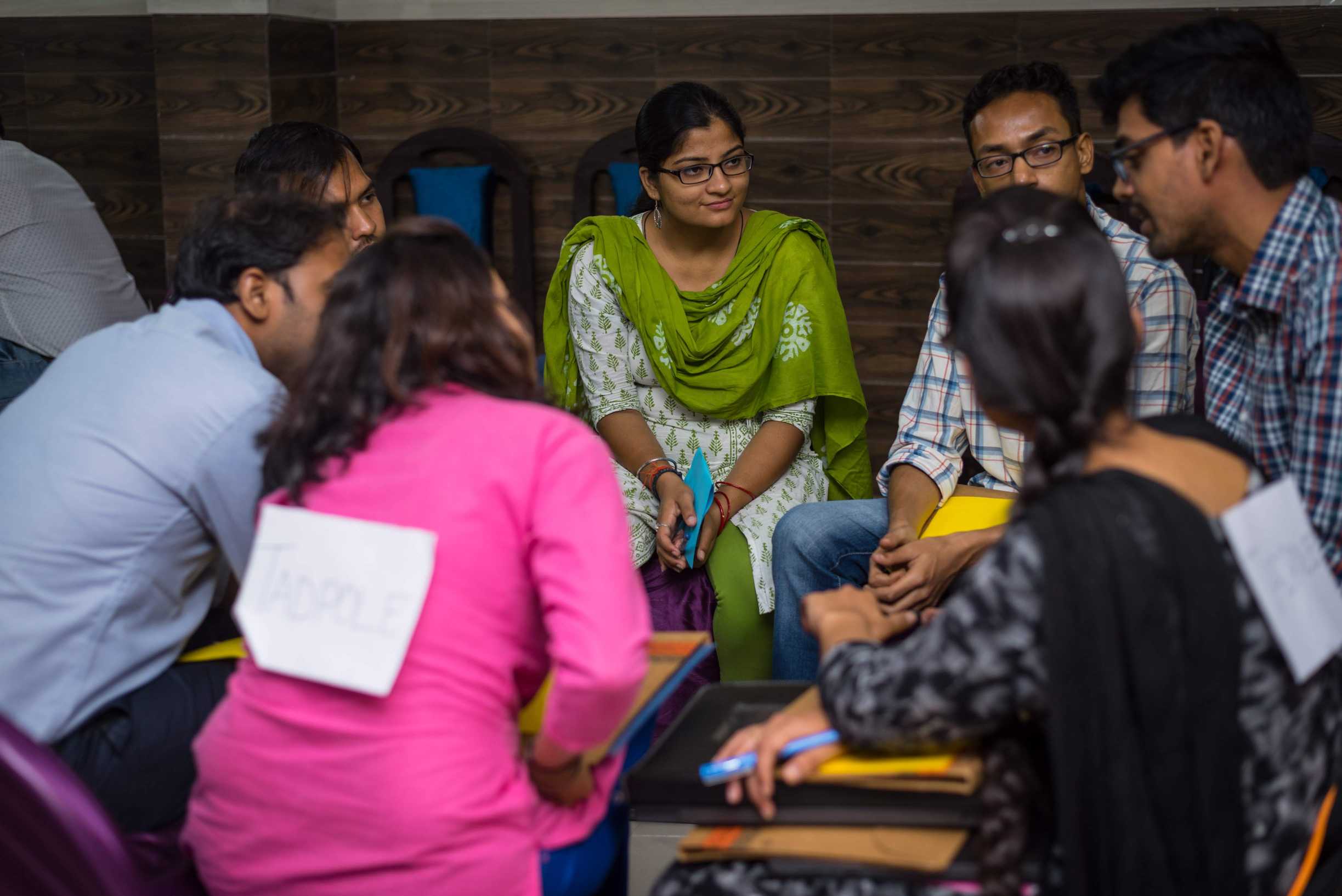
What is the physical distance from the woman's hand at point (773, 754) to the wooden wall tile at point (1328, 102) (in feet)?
11.4

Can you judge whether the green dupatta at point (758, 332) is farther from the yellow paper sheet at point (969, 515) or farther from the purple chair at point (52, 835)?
the purple chair at point (52, 835)

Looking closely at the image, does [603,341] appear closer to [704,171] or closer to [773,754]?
[704,171]

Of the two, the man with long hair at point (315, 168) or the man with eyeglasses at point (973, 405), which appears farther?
the man with long hair at point (315, 168)

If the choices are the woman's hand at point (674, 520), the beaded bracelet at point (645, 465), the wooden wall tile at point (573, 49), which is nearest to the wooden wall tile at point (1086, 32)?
the wooden wall tile at point (573, 49)

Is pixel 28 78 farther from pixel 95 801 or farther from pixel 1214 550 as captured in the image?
pixel 1214 550

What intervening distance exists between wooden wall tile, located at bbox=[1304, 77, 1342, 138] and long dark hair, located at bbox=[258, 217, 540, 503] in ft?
11.5

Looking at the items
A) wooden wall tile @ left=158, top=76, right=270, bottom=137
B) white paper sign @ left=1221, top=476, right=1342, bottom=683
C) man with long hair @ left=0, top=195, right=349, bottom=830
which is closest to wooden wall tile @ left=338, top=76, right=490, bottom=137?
wooden wall tile @ left=158, top=76, right=270, bottom=137

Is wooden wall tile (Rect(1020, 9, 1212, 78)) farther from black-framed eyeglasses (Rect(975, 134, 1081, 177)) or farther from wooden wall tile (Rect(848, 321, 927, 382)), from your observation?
black-framed eyeglasses (Rect(975, 134, 1081, 177))

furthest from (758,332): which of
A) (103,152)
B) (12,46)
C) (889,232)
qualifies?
(12,46)

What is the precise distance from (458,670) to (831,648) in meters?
0.37

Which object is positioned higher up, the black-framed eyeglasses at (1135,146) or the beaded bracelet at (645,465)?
the black-framed eyeglasses at (1135,146)

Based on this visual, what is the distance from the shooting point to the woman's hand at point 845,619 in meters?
1.34

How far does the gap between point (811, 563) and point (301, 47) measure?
9.26 feet

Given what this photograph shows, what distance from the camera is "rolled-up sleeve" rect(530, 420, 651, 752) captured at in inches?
45.9
